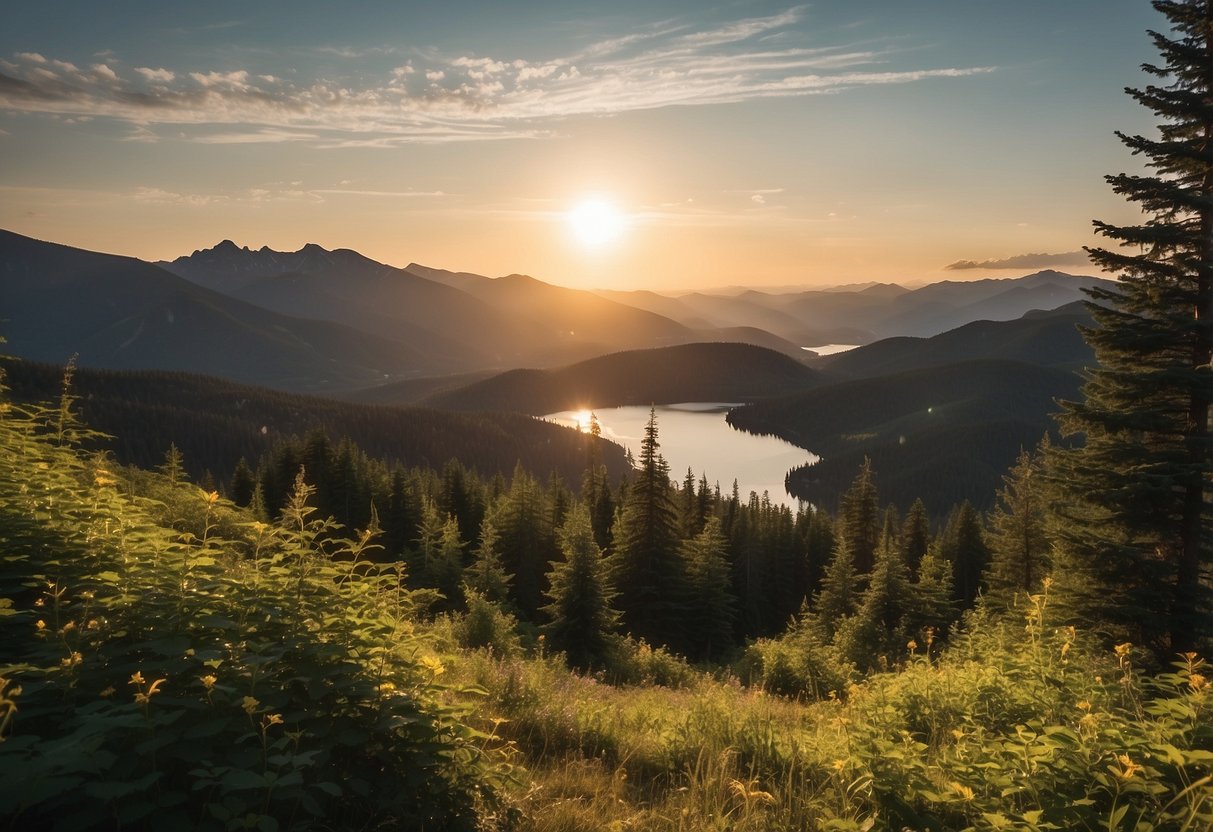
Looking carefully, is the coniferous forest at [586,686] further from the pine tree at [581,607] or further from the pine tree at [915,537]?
the pine tree at [915,537]

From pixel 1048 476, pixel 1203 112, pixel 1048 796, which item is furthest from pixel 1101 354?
pixel 1048 796

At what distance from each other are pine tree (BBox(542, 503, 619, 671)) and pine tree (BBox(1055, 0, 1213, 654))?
15897mm

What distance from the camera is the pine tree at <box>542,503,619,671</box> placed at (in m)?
24.4

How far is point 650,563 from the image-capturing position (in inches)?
1374

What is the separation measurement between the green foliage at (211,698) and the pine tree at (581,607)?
20.4m

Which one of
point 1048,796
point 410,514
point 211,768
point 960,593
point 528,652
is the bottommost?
point 960,593

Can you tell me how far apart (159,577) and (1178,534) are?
17219 mm

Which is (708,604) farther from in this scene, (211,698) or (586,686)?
(211,698)

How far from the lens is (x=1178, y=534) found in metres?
12.9

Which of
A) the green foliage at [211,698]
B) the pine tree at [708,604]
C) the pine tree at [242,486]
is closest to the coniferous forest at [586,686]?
the green foliage at [211,698]

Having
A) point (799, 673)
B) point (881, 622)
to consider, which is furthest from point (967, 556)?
point (799, 673)

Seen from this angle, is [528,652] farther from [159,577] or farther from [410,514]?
[410,514]

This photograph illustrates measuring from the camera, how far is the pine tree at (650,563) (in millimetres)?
34125

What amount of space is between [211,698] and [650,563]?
1279 inches
